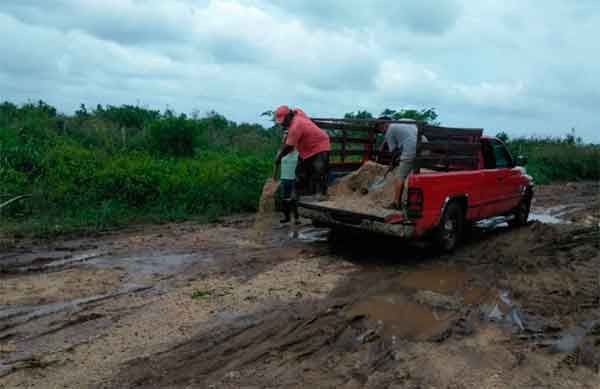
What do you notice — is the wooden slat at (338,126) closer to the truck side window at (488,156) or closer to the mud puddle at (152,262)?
the truck side window at (488,156)


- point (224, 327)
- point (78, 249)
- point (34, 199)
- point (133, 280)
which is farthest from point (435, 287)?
point (34, 199)

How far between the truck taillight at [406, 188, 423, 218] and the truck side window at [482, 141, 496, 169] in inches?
108

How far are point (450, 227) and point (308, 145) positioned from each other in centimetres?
260

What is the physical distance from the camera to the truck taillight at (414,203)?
7.67 metres

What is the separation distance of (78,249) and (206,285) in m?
2.92

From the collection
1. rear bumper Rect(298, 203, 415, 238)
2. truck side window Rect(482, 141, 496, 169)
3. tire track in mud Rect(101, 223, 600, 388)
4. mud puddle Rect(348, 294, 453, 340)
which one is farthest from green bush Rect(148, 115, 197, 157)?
mud puddle Rect(348, 294, 453, 340)

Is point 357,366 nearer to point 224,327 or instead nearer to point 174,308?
point 224,327

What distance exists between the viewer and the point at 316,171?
9.38 meters

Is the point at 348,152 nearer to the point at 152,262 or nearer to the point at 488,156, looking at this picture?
the point at 488,156

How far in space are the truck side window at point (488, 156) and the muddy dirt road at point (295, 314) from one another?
1469 millimetres

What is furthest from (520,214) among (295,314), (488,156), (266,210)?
(295,314)

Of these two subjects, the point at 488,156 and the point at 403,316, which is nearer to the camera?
the point at 403,316

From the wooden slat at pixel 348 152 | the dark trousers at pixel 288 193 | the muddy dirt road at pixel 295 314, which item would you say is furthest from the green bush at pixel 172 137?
the wooden slat at pixel 348 152

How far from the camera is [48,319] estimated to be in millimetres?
5371
